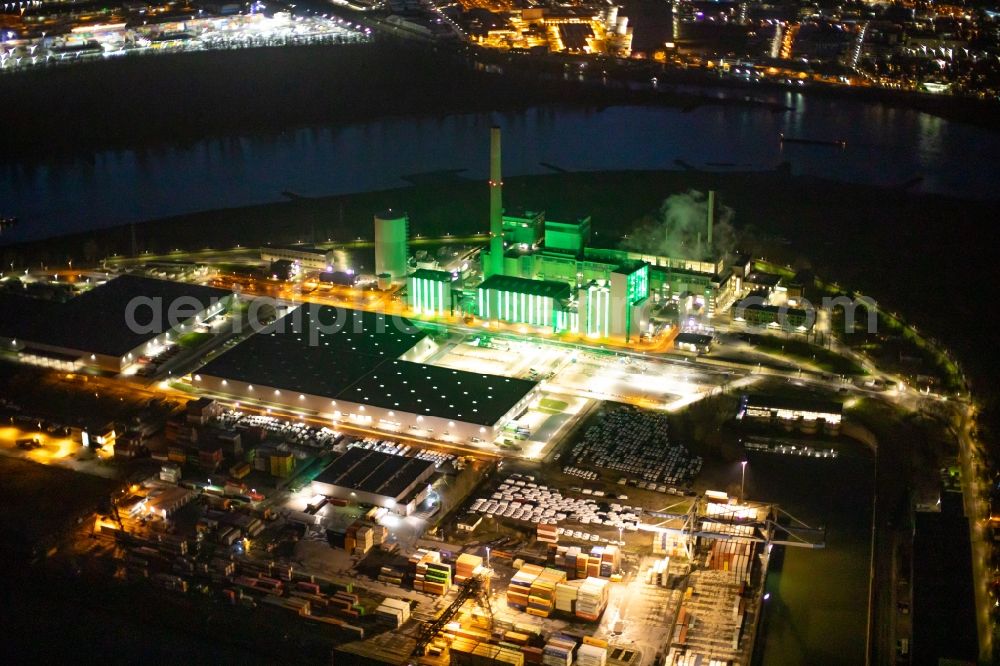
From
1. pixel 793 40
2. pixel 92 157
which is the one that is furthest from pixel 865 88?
pixel 92 157

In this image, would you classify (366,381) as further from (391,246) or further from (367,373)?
(391,246)

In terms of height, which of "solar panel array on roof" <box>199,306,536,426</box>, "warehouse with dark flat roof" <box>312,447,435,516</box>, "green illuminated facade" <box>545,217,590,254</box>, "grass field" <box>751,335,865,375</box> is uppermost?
"green illuminated facade" <box>545,217,590,254</box>

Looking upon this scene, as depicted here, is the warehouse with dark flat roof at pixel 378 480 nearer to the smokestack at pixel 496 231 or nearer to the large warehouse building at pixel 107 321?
the large warehouse building at pixel 107 321

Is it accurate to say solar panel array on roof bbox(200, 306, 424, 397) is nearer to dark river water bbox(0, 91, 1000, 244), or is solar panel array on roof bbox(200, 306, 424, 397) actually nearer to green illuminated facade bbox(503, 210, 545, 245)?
green illuminated facade bbox(503, 210, 545, 245)

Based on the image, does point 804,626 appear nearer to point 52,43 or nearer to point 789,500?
point 789,500

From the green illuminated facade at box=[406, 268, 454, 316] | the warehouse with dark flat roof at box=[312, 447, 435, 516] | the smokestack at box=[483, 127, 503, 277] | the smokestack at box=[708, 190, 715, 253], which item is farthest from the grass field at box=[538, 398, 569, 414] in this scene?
the smokestack at box=[708, 190, 715, 253]

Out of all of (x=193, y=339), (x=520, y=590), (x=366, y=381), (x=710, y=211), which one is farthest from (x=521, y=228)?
(x=520, y=590)
